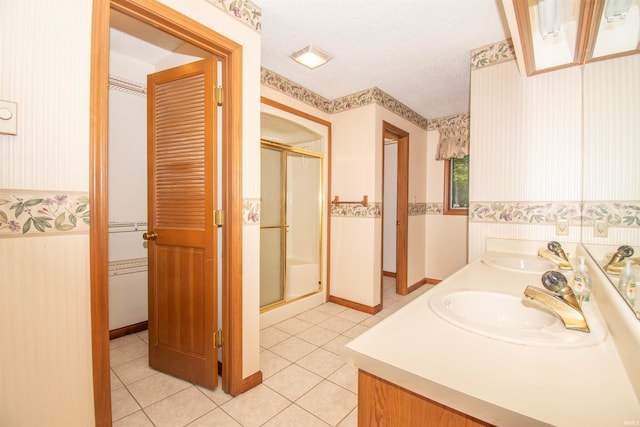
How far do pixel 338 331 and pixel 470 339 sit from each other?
199 centimetres

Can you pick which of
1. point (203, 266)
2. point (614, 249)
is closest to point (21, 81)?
point (203, 266)

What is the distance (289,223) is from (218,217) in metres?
1.69

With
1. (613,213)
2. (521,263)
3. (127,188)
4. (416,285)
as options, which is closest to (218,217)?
(127,188)

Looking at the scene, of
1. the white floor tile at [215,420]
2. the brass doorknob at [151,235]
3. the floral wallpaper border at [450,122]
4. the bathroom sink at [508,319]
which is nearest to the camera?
the bathroom sink at [508,319]

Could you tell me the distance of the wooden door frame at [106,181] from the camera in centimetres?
102

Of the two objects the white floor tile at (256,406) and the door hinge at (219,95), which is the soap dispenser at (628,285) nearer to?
the white floor tile at (256,406)

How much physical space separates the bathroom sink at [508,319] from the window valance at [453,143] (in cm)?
299

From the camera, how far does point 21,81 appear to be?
2.86 ft

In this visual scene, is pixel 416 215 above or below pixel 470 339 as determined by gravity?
above

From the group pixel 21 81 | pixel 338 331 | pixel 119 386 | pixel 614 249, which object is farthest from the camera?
pixel 338 331

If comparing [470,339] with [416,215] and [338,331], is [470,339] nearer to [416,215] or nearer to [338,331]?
[338,331]

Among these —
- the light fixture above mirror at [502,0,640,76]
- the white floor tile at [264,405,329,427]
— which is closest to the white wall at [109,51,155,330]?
the white floor tile at [264,405,329,427]

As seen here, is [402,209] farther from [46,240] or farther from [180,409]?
[46,240]

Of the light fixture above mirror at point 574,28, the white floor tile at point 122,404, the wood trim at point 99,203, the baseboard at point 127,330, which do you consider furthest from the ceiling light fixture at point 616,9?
the baseboard at point 127,330
